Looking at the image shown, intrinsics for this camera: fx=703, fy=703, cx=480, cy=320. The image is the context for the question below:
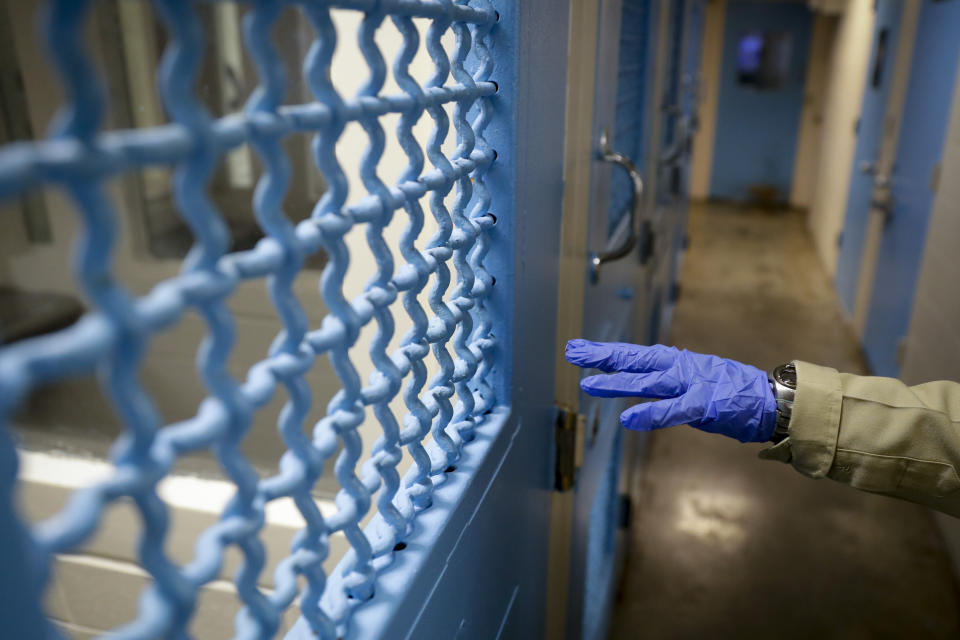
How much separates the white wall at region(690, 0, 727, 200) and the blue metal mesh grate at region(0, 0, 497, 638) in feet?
25.1

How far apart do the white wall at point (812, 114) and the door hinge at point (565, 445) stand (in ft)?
24.4

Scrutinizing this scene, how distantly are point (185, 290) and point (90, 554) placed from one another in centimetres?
160

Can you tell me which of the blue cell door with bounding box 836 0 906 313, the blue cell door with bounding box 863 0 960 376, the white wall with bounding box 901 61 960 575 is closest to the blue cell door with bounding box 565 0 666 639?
the white wall with bounding box 901 61 960 575

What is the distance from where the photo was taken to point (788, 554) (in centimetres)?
271

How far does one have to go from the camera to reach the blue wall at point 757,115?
311 inches

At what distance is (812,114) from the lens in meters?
8.03

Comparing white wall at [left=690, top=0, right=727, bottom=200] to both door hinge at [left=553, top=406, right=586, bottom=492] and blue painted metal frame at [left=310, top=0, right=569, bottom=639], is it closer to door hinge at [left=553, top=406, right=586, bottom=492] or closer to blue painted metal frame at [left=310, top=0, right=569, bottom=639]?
door hinge at [left=553, top=406, right=586, bottom=492]

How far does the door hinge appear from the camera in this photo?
3.87ft

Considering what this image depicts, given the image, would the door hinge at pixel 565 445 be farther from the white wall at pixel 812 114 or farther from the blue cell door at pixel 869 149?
the white wall at pixel 812 114

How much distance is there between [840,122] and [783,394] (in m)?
5.75

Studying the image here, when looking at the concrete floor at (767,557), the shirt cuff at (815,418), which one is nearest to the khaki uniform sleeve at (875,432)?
the shirt cuff at (815,418)

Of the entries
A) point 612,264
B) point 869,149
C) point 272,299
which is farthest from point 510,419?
point 869,149

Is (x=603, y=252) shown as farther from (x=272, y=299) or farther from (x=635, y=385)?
(x=272, y=299)

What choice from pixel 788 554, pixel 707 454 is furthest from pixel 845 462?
pixel 707 454
